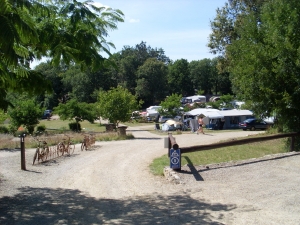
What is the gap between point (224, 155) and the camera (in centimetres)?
1600

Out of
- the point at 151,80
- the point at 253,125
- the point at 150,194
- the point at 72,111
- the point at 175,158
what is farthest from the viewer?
the point at 151,80

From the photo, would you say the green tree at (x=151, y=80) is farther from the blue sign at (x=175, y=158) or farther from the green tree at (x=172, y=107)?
the blue sign at (x=175, y=158)

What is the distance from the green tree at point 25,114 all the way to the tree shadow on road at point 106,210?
2190 centimetres

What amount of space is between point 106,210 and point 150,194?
1.94 metres

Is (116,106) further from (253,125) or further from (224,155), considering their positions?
(224,155)

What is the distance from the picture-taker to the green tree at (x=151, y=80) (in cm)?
7844

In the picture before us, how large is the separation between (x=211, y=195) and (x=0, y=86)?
18.0ft

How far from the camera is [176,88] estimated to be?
314 feet

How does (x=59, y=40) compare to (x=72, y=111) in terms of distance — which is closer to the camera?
(x=59, y=40)

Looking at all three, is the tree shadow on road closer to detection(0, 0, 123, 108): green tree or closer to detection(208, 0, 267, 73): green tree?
detection(0, 0, 123, 108): green tree

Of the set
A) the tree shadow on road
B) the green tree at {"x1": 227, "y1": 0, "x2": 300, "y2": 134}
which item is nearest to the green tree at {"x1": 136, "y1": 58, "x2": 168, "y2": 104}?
the green tree at {"x1": 227, "y1": 0, "x2": 300, "y2": 134}

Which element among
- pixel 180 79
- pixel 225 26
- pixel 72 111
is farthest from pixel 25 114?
pixel 180 79

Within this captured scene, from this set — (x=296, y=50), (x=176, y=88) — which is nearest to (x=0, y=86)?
(x=296, y=50)

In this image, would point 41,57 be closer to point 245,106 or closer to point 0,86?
point 0,86
